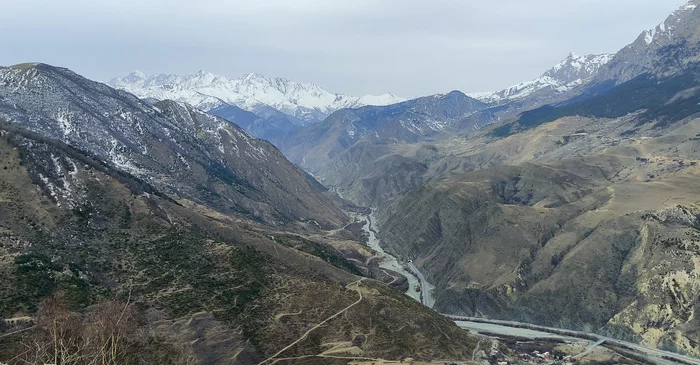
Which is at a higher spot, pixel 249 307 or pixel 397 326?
pixel 249 307

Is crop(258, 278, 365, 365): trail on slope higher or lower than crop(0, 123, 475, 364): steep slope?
lower

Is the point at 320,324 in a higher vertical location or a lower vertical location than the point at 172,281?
lower

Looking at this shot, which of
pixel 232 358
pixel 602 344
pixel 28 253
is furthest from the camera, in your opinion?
pixel 602 344

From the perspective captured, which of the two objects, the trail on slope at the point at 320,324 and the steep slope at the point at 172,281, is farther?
the trail on slope at the point at 320,324

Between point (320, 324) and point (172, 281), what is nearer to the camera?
point (320, 324)

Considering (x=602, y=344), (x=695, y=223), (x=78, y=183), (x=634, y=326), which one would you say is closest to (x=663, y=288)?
(x=634, y=326)

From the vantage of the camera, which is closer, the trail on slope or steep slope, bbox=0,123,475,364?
steep slope, bbox=0,123,475,364

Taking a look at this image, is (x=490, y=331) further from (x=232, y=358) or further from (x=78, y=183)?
(x=78, y=183)

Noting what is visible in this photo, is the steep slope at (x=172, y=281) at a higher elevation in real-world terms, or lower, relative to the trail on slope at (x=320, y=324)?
higher
